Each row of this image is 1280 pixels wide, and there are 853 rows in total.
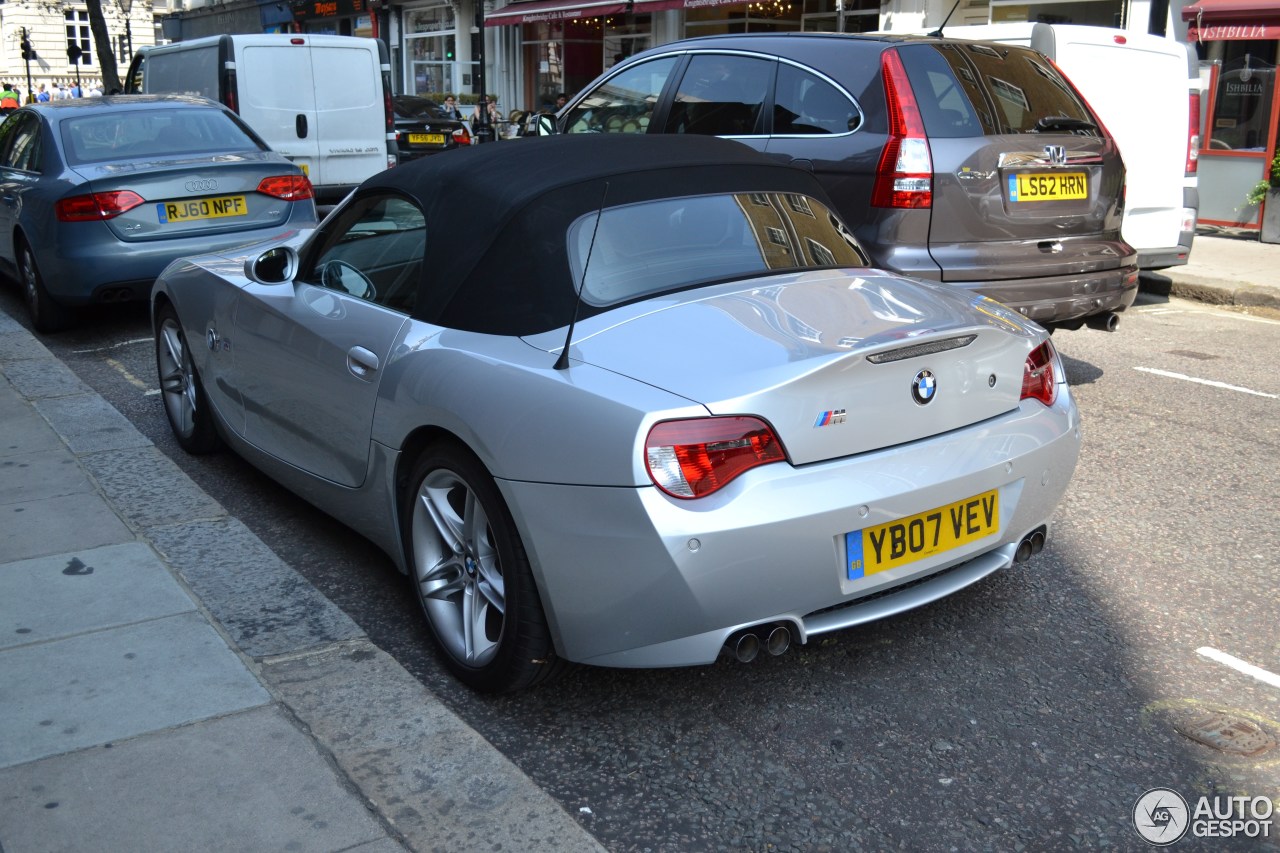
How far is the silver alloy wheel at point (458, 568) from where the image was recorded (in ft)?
11.1

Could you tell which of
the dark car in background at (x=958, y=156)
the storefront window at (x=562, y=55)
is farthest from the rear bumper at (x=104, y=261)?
the storefront window at (x=562, y=55)

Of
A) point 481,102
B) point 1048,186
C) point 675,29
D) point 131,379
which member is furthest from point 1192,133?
point 481,102

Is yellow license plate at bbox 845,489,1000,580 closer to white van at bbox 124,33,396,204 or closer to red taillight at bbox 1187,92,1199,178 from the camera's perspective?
red taillight at bbox 1187,92,1199,178

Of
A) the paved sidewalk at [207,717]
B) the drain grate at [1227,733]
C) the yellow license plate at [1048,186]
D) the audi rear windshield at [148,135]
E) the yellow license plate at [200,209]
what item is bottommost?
the drain grate at [1227,733]

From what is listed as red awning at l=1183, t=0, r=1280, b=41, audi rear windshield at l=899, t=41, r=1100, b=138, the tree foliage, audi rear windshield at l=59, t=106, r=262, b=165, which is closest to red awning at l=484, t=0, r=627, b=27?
the tree foliage

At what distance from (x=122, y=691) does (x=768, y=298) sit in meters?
2.05

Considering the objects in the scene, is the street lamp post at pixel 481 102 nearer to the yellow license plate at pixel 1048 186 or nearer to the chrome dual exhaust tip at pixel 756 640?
the yellow license plate at pixel 1048 186

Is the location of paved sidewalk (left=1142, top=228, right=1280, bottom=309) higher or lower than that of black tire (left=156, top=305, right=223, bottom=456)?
lower

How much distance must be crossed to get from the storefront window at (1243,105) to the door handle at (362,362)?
42.4 feet

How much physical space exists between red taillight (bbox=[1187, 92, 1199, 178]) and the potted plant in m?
4.48

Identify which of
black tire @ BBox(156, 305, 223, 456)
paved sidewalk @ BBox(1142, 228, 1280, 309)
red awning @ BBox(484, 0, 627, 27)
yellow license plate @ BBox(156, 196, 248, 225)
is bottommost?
paved sidewalk @ BBox(1142, 228, 1280, 309)

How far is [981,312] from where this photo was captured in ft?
12.1

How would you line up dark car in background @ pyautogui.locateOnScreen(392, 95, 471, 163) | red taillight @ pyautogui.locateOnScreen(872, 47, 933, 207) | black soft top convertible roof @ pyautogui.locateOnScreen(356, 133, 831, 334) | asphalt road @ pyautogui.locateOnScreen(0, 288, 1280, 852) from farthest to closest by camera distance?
1. dark car in background @ pyautogui.locateOnScreen(392, 95, 471, 163)
2. red taillight @ pyautogui.locateOnScreen(872, 47, 933, 207)
3. black soft top convertible roof @ pyautogui.locateOnScreen(356, 133, 831, 334)
4. asphalt road @ pyautogui.locateOnScreen(0, 288, 1280, 852)

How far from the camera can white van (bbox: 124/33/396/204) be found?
12711 mm
